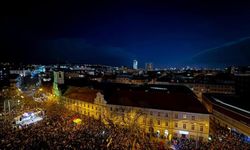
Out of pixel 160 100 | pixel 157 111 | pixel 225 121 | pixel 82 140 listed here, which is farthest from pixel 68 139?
pixel 225 121

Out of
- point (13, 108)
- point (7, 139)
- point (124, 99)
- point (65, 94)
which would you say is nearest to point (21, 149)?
point (7, 139)

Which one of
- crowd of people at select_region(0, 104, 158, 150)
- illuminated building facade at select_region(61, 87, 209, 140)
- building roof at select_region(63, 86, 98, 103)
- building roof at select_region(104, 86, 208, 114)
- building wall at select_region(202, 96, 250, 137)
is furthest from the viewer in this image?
building roof at select_region(63, 86, 98, 103)

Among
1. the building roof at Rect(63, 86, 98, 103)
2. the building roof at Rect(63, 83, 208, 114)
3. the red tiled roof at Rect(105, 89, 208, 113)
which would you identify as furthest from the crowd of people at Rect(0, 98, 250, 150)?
the building roof at Rect(63, 86, 98, 103)

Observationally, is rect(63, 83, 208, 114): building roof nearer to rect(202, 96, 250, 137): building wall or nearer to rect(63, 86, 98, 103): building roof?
rect(63, 86, 98, 103): building roof

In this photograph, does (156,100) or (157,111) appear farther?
(156,100)

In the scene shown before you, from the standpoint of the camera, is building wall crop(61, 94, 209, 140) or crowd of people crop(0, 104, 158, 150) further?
building wall crop(61, 94, 209, 140)

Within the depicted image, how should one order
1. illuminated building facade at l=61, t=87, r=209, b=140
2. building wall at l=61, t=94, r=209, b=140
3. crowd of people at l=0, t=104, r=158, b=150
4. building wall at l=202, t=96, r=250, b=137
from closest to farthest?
crowd of people at l=0, t=104, r=158, b=150 → building wall at l=202, t=96, r=250, b=137 → building wall at l=61, t=94, r=209, b=140 → illuminated building facade at l=61, t=87, r=209, b=140

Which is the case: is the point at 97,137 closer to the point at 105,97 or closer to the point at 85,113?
the point at 105,97

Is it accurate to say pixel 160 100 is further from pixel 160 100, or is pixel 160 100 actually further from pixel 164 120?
pixel 164 120
